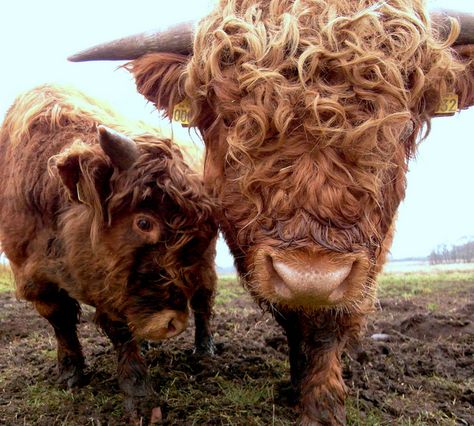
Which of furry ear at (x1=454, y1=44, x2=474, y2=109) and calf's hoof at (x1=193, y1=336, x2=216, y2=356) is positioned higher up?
furry ear at (x1=454, y1=44, x2=474, y2=109)

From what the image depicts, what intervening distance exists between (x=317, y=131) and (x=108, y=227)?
1.45 metres

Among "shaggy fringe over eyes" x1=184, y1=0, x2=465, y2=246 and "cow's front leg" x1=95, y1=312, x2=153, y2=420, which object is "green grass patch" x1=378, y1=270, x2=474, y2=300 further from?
"shaggy fringe over eyes" x1=184, y1=0, x2=465, y2=246

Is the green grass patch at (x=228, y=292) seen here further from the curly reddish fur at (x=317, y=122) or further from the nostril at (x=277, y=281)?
the nostril at (x=277, y=281)

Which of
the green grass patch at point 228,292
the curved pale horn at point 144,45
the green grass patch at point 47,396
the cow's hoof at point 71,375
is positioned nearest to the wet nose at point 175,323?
the green grass patch at point 47,396

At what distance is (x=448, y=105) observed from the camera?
374cm

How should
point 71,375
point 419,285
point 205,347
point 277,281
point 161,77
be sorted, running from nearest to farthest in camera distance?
point 277,281, point 161,77, point 71,375, point 205,347, point 419,285

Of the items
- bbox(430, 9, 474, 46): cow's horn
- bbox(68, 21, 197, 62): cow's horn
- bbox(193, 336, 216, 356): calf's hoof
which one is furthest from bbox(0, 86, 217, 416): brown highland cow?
bbox(430, 9, 474, 46): cow's horn

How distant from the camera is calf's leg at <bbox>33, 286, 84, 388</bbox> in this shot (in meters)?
4.57

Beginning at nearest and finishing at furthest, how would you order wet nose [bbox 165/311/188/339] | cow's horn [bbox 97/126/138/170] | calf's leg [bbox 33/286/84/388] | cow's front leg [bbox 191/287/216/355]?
cow's horn [bbox 97/126/138/170], wet nose [bbox 165/311/188/339], calf's leg [bbox 33/286/84/388], cow's front leg [bbox 191/287/216/355]

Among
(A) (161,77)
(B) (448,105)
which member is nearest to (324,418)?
(B) (448,105)

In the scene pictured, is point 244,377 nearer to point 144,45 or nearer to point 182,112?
point 182,112

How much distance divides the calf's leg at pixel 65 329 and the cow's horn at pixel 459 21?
3.12 meters

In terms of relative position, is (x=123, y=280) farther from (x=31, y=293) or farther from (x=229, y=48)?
(x=229, y=48)

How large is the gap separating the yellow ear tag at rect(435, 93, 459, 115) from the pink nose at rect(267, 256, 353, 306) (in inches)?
56.1
